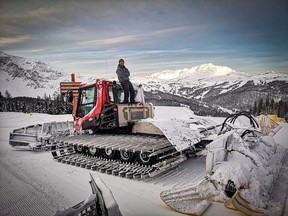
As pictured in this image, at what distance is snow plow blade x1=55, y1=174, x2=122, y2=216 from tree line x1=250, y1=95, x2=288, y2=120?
221 cm

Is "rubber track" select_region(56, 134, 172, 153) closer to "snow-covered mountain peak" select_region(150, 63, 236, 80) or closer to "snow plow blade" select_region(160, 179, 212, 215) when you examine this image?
"snow plow blade" select_region(160, 179, 212, 215)

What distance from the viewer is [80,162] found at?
5.25 metres

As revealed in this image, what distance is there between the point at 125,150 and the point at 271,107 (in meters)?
2.43

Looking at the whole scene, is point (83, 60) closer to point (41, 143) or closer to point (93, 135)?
point (93, 135)

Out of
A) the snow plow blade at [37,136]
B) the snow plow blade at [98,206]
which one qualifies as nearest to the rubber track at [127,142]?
the snow plow blade at [37,136]

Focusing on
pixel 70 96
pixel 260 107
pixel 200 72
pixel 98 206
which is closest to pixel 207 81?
pixel 200 72

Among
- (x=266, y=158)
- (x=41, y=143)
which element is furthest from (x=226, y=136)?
(x=41, y=143)

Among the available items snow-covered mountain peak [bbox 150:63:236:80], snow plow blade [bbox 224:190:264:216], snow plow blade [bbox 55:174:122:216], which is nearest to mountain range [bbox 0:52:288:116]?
snow-covered mountain peak [bbox 150:63:236:80]

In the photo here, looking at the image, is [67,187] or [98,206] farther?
[67,187]

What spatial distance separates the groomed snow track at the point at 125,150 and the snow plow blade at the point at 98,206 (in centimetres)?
177

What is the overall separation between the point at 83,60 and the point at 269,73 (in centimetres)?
227

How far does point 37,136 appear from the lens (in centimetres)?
693

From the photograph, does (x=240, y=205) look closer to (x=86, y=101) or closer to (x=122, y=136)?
(x=122, y=136)

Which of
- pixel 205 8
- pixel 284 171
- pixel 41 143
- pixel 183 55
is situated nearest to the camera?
pixel 205 8
